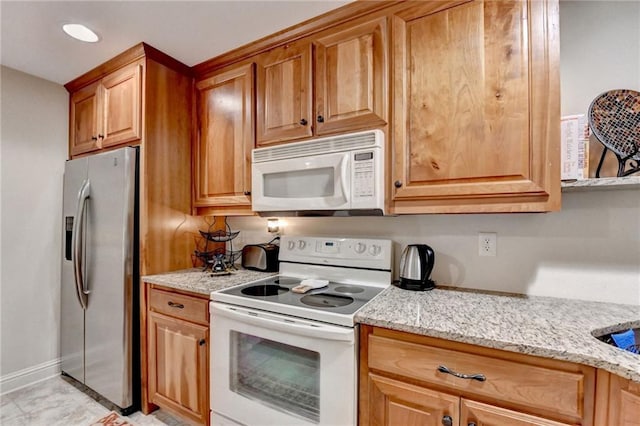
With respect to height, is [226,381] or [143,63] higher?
[143,63]

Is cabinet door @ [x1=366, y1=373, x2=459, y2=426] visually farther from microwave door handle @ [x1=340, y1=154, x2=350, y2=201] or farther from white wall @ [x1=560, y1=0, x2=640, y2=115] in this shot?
white wall @ [x1=560, y1=0, x2=640, y2=115]

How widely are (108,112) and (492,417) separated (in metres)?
2.68

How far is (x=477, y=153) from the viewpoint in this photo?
1276 millimetres

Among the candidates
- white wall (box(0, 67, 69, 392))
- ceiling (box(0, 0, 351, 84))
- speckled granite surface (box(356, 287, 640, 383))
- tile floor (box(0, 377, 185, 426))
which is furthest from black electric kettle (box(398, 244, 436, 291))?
white wall (box(0, 67, 69, 392))

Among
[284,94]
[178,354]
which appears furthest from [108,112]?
[178,354]

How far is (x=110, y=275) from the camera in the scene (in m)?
1.89

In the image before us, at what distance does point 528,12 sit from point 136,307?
2.49 meters

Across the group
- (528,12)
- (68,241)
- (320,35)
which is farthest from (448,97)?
(68,241)

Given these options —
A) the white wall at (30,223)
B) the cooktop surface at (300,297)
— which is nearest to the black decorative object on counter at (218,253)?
the cooktop surface at (300,297)

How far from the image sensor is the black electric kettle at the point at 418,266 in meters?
1.50

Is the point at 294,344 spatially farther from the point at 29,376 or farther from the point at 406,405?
the point at 29,376

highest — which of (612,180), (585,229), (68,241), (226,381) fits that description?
(612,180)

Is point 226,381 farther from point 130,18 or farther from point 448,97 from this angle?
point 130,18

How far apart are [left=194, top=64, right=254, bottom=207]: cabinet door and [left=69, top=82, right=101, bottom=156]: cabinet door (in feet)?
2.54
